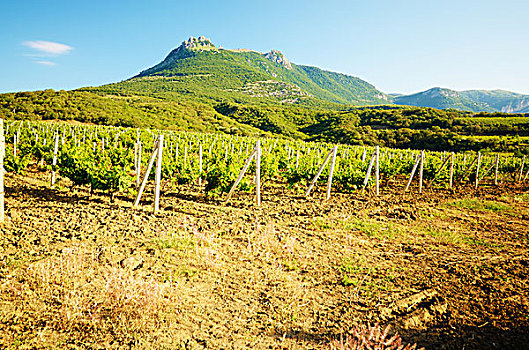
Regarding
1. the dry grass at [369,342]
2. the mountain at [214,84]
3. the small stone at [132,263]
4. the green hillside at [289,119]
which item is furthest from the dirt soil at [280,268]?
the mountain at [214,84]

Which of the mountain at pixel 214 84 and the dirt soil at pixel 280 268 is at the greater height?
the mountain at pixel 214 84

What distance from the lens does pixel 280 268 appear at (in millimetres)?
4801

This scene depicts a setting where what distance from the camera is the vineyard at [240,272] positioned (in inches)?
129

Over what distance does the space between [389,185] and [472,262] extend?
31.8ft

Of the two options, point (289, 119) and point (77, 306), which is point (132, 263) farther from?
point (289, 119)

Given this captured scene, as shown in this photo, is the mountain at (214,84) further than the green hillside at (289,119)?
Yes

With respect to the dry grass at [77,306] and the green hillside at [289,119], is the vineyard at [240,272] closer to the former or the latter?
the dry grass at [77,306]

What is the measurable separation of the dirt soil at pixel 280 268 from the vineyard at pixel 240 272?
0.02 metres

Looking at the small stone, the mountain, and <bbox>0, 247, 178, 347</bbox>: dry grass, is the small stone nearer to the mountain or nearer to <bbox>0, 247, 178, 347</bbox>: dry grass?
<bbox>0, 247, 178, 347</bbox>: dry grass

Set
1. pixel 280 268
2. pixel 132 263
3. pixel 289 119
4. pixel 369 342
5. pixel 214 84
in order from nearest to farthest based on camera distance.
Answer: pixel 369 342
pixel 132 263
pixel 280 268
pixel 289 119
pixel 214 84

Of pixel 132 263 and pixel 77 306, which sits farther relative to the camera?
pixel 132 263

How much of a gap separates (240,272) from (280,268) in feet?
2.17

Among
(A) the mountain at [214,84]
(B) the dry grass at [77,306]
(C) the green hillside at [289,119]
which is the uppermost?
(A) the mountain at [214,84]

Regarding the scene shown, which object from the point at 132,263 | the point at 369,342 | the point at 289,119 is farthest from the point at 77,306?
the point at 289,119
